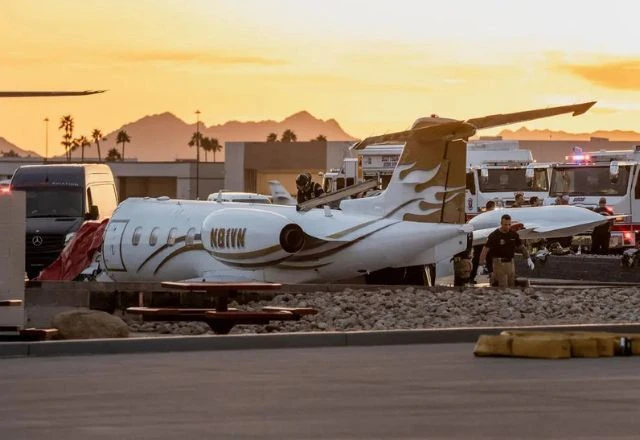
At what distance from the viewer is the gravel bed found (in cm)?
2472

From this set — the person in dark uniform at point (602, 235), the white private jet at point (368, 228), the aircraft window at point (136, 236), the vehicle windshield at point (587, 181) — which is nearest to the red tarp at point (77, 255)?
the aircraft window at point (136, 236)

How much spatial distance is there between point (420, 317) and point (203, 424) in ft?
42.8

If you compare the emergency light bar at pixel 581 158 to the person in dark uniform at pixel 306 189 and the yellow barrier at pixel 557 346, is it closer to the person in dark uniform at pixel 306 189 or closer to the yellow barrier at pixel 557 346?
the person in dark uniform at pixel 306 189

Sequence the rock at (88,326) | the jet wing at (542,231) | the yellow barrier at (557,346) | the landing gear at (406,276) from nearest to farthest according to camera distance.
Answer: the yellow barrier at (557,346) < the rock at (88,326) < the landing gear at (406,276) < the jet wing at (542,231)

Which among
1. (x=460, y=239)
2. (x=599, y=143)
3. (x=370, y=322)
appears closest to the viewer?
(x=370, y=322)

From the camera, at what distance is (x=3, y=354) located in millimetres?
18484

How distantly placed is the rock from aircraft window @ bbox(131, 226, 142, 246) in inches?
456

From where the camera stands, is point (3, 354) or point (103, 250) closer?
point (3, 354)

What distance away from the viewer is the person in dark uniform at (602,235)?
4481 cm

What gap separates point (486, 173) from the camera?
5312 cm

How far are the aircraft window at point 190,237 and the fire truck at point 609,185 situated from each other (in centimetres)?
1664

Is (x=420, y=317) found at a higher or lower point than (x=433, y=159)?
lower

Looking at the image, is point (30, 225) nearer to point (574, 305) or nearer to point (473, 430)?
point (574, 305)

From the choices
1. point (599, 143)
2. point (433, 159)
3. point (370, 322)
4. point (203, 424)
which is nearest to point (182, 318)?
point (370, 322)
